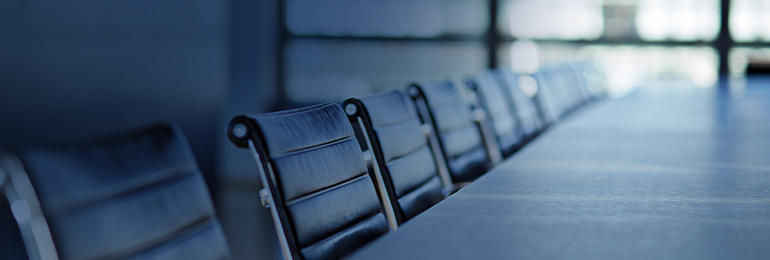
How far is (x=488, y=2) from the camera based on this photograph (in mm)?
6219

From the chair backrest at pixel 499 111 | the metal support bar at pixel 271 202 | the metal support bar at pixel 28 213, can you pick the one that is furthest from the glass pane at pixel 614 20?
the metal support bar at pixel 28 213

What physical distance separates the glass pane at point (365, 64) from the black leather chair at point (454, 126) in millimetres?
3865

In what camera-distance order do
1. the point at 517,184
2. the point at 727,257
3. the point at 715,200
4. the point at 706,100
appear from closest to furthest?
the point at 727,257, the point at 715,200, the point at 517,184, the point at 706,100

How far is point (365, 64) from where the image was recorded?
638cm

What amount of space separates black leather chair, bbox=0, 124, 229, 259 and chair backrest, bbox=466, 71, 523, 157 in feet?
5.02

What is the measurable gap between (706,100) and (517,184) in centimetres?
268

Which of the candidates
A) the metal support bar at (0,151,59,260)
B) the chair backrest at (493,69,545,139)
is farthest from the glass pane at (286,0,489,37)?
the metal support bar at (0,151,59,260)

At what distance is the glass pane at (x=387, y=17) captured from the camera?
625cm

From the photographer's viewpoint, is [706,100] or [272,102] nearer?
[706,100]

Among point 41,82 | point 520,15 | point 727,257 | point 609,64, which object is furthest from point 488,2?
point 727,257

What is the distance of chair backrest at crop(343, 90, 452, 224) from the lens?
151cm

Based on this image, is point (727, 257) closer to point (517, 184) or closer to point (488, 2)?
point (517, 184)

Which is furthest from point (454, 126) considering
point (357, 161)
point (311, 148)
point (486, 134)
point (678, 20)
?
point (678, 20)

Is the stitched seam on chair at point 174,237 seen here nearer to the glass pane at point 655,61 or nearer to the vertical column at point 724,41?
the glass pane at point 655,61
